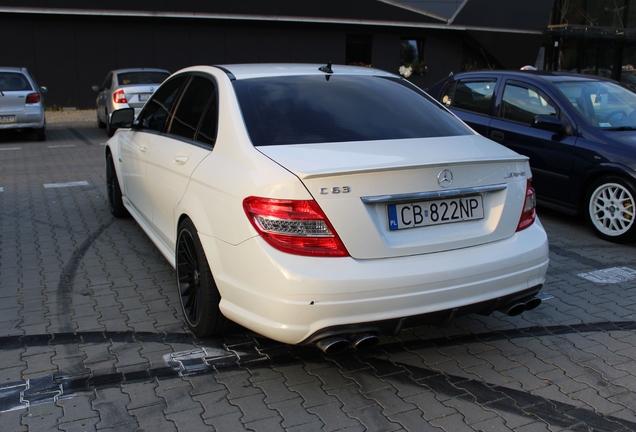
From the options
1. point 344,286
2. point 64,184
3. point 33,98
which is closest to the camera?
point 344,286

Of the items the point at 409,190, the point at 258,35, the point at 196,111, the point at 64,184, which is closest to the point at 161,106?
the point at 196,111

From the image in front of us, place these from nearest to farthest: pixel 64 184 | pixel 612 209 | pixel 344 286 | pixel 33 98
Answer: pixel 344 286, pixel 612 209, pixel 64 184, pixel 33 98

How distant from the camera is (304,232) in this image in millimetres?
2943

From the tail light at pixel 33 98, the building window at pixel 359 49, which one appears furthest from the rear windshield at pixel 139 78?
the building window at pixel 359 49

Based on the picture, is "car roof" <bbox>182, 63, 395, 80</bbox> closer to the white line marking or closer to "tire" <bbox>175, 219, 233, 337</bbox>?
"tire" <bbox>175, 219, 233, 337</bbox>

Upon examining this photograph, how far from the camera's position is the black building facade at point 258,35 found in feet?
67.8

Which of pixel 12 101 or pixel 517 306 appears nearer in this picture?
pixel 517 306

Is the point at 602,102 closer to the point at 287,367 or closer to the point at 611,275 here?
the point at 611,275

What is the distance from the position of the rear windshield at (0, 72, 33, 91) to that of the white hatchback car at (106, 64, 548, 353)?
35.8 ft

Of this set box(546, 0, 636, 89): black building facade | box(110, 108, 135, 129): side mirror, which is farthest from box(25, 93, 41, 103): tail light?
box(546, 0, 636, 89): black building facade

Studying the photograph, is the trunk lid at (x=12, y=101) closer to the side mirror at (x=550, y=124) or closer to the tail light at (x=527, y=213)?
the side mirror at (x=550, y=124)

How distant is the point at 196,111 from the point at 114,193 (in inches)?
111

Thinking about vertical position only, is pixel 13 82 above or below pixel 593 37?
below

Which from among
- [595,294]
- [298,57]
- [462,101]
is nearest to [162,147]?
[595,294]
